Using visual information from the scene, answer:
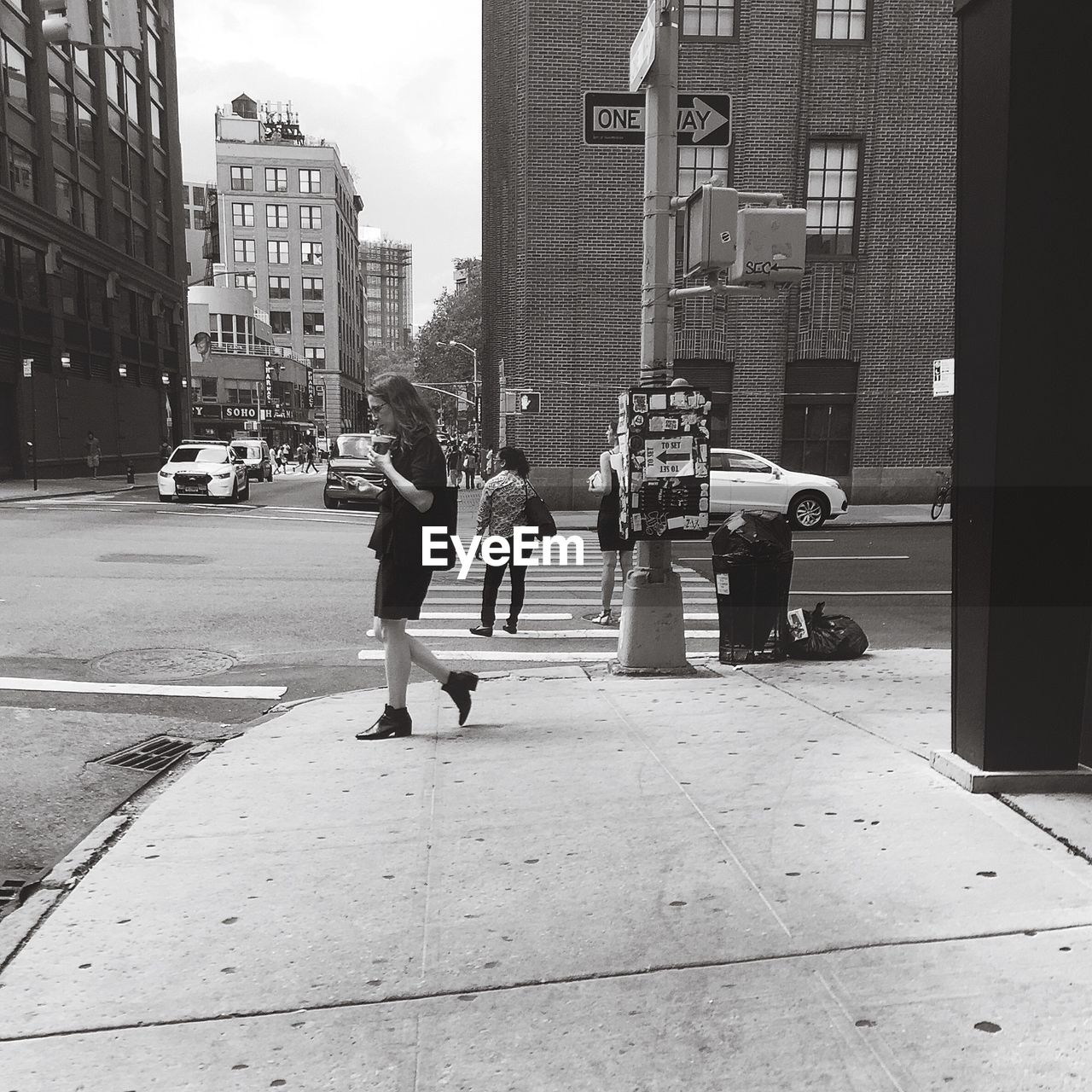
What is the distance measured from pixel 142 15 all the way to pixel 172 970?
53.6m

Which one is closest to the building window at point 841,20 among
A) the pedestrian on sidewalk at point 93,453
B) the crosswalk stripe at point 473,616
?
the crosswalk stripe at point 473,616

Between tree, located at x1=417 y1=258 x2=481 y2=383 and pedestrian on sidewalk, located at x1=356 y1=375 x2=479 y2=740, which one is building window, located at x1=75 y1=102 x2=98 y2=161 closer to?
tree, located at x1=417 y1=258 x2=481 y2=383

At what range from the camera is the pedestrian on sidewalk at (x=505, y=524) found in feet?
32.5

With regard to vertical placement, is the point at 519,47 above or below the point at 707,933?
above

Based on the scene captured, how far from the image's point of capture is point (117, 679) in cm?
764

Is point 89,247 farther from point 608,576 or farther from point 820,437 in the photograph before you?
point 608,576

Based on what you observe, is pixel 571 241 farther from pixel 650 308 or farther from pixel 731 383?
pixel 650 308

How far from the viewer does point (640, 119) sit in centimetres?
834

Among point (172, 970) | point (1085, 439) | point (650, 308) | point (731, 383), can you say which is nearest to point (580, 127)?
point (731, 383)

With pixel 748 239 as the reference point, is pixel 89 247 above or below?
above

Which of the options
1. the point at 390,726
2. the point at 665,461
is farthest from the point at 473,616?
the point at 390,726

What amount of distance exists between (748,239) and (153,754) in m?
4.99

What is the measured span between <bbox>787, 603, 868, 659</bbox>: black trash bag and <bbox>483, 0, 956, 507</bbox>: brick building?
1702cm

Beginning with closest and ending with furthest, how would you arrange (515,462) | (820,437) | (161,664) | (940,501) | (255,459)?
(161,664), (515,462), (940,501), (820,437), (255,459)
